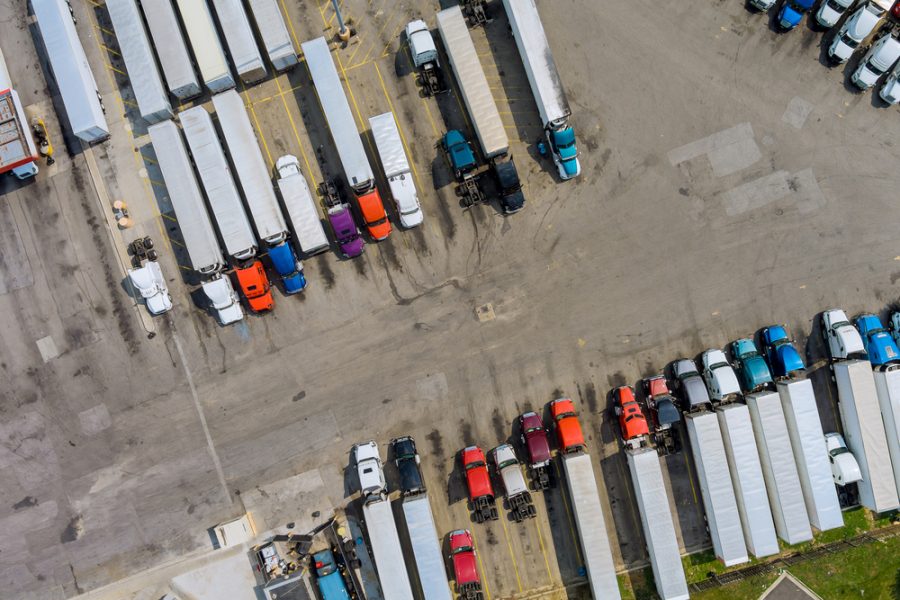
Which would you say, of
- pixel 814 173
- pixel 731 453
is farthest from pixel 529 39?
pixel 731 453

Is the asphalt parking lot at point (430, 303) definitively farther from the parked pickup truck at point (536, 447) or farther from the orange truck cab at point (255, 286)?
the orange truck cab at point (255, 286)

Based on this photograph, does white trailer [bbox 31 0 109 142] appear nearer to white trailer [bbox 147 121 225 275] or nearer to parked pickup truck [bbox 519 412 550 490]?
white trailer [bbox 147 121 225 275]

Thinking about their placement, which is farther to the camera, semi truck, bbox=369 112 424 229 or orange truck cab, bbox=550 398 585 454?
orange truck cab, bbox=550 398 585 454

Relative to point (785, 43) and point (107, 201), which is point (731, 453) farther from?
point (107, 201)

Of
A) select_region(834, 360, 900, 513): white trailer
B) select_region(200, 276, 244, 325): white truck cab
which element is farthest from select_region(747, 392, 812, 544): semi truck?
select_region(200, 276, 244, 325): white truck cab

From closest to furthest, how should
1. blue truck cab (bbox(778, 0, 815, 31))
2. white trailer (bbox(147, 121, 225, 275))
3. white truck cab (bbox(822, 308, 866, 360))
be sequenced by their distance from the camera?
white trailer (bbox(147, 121, 225, 275)), white truck cab (bbox(822, 308, 866, 360)), blue truck cab (bbox(778, 0, 815, 31))

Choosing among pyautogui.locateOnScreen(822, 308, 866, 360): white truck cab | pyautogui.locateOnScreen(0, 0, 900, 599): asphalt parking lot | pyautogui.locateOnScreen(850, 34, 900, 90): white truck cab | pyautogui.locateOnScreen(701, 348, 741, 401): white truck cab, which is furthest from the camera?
pyautogui.locateOnScreen(0, 0, 900, 599): asphalt parking lot
